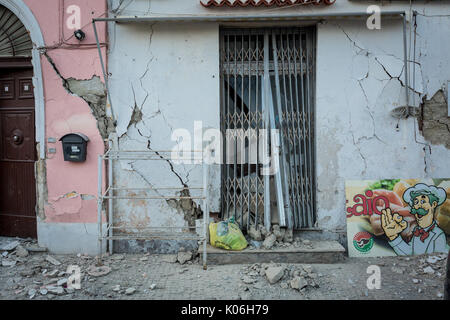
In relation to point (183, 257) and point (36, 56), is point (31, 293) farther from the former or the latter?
point (36, 56)

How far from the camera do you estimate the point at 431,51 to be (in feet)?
14.1

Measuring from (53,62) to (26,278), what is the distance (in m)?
2.85

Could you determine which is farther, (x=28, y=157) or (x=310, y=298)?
(x=28, y=157)

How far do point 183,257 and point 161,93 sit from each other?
227 cm

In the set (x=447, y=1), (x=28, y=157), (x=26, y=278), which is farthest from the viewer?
(x=28, y=157)

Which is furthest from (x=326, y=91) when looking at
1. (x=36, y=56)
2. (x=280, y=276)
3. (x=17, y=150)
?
(x=17, y=150)

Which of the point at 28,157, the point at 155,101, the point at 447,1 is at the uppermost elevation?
the point at 447,1

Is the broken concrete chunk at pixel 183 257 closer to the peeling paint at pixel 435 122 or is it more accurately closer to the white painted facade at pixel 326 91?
the white painted facade at pixel 326 91

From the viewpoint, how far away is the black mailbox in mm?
4238

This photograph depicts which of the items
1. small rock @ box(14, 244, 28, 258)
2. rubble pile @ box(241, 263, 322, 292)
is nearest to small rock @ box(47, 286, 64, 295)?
small rock @ box(14, 244, 28, 258)

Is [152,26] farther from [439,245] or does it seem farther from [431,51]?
[439,245]

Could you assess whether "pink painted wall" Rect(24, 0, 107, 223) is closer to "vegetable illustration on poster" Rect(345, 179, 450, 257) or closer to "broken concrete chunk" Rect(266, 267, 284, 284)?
"broken concrete chunk" Rect(266, 267, 284, 284)

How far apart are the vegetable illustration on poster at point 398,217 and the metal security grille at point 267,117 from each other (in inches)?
25.1
